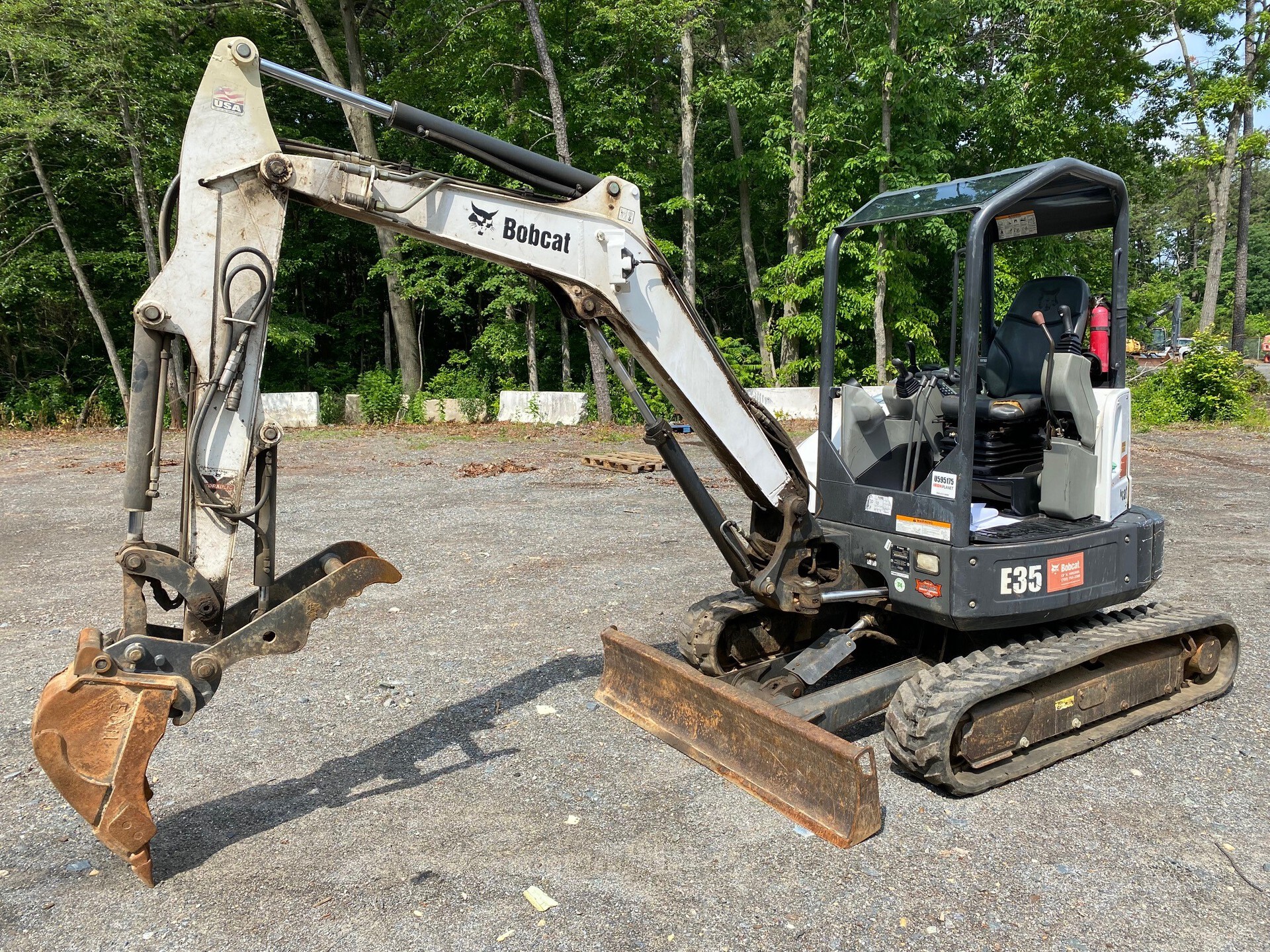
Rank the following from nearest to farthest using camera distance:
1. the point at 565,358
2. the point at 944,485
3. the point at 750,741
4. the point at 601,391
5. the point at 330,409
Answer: the point at 750,741 → the point at 944,485 → the point at 601,391 → the point at 330,409 → the point at 565,358

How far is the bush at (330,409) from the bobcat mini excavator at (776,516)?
735 inches

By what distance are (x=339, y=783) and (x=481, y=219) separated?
9.16 feet

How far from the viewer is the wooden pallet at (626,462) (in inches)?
540

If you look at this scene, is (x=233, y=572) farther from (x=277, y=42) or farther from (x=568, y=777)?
(x=277, y=42)

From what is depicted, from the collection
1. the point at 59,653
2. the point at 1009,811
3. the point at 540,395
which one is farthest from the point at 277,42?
the point at 1009,811

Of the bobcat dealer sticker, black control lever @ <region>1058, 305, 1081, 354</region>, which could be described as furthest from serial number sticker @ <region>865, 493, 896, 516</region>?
black control lever @ <region>1058, 305, 1081, 354</region>

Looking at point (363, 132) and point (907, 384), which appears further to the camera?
point (363, 132)

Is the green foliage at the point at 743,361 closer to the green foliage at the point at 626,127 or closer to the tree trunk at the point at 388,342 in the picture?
the green foliage at the point at 626,127

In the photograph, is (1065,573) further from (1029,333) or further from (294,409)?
(294,409)

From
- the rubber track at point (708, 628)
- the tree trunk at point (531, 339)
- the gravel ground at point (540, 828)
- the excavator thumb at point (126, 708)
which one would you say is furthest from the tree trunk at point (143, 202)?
the excavator thumb at point (126, 708)

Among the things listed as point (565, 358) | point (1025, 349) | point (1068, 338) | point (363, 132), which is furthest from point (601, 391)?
point (1068, 338)

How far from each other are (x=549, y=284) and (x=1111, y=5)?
73.6ft

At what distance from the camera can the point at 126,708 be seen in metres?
3.35

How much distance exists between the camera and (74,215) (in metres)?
23.1
